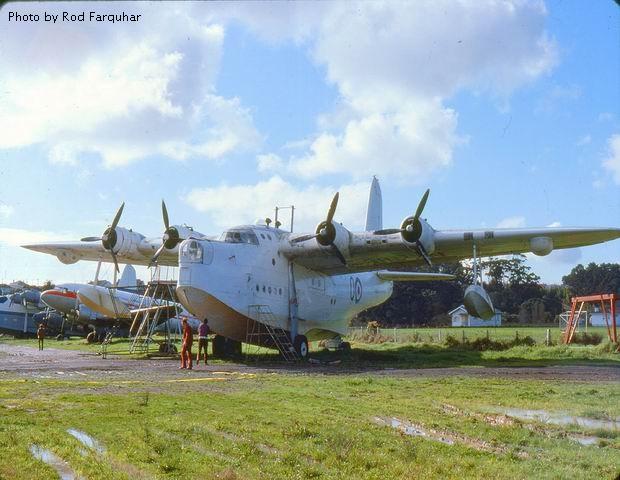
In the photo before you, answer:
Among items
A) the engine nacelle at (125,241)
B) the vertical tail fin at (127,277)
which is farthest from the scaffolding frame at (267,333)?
the vertical tail fin at (127,277)

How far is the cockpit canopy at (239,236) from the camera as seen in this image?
22359 millimetres

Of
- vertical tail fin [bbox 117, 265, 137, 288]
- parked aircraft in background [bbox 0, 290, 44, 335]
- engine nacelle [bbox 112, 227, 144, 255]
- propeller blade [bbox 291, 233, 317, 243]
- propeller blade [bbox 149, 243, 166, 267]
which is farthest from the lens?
parked aircraft in background [bbox 0, 290, 44, 335]

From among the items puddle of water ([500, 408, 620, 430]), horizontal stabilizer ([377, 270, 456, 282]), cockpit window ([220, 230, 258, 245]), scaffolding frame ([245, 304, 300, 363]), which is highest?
cockpit window ([220, 230, 258, 245])

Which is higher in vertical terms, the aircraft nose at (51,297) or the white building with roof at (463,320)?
the aircraft nose at (51,297)

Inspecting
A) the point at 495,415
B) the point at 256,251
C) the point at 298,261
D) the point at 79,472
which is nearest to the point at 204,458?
the point at 79,472

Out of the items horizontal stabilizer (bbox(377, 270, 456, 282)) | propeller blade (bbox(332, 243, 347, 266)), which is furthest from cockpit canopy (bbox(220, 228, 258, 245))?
horizontal stabilizer (bbox(377, 270, 456, 282))

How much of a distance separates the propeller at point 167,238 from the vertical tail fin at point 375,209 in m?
11.0

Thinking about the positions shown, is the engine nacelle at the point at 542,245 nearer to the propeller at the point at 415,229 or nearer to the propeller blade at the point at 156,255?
the propeller at the point at 415,229

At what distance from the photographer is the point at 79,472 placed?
17.8ft

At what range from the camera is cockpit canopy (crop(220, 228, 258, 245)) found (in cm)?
2236

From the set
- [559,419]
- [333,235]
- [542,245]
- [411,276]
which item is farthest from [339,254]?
[559,419]

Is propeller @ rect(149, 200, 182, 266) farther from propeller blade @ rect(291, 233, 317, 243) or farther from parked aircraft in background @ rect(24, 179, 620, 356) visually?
propeller blade @ rect(291, 233, 317, 243)

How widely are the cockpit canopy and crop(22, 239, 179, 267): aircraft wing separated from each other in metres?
4.54

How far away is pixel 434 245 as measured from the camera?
22.6 meters
